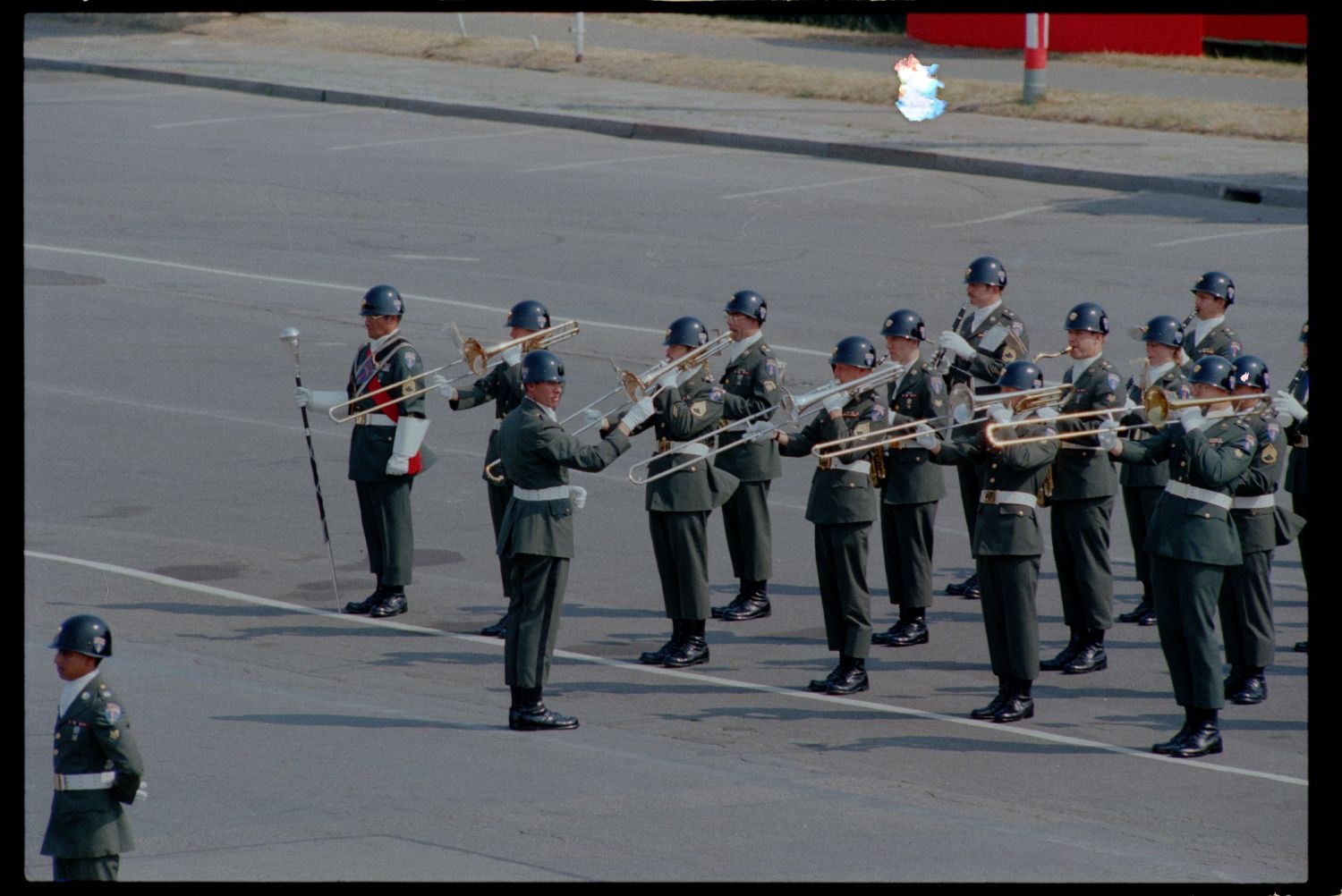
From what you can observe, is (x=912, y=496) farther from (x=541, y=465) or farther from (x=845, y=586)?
(x=541, y=465)

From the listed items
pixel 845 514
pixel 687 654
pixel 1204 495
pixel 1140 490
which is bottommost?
pixel 687 654

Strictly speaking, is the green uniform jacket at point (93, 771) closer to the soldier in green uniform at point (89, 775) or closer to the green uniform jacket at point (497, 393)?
the soldier in green uniform at point (89, 775)

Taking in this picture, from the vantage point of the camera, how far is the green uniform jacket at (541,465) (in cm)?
1034

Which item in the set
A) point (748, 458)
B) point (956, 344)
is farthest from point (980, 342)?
point (748, 458)

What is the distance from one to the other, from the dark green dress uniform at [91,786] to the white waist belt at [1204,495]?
5.32 metres

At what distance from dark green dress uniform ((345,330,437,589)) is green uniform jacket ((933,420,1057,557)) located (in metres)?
3.63

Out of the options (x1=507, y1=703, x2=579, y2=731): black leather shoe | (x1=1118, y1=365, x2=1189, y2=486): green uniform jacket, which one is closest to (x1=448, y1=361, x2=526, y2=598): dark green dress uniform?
(x1=507, y1=703, x2=579, y2=731): black leather shoe

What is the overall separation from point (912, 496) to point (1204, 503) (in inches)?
89.4

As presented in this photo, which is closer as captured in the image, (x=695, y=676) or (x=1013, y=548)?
(x=1013, y=548)

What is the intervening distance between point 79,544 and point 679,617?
14.8ft

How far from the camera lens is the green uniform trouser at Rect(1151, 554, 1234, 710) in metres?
9.95

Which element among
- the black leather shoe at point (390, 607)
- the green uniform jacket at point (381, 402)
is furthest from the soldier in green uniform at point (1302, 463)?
the black leather shoe at point (390, 607)

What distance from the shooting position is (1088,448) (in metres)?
11.3
